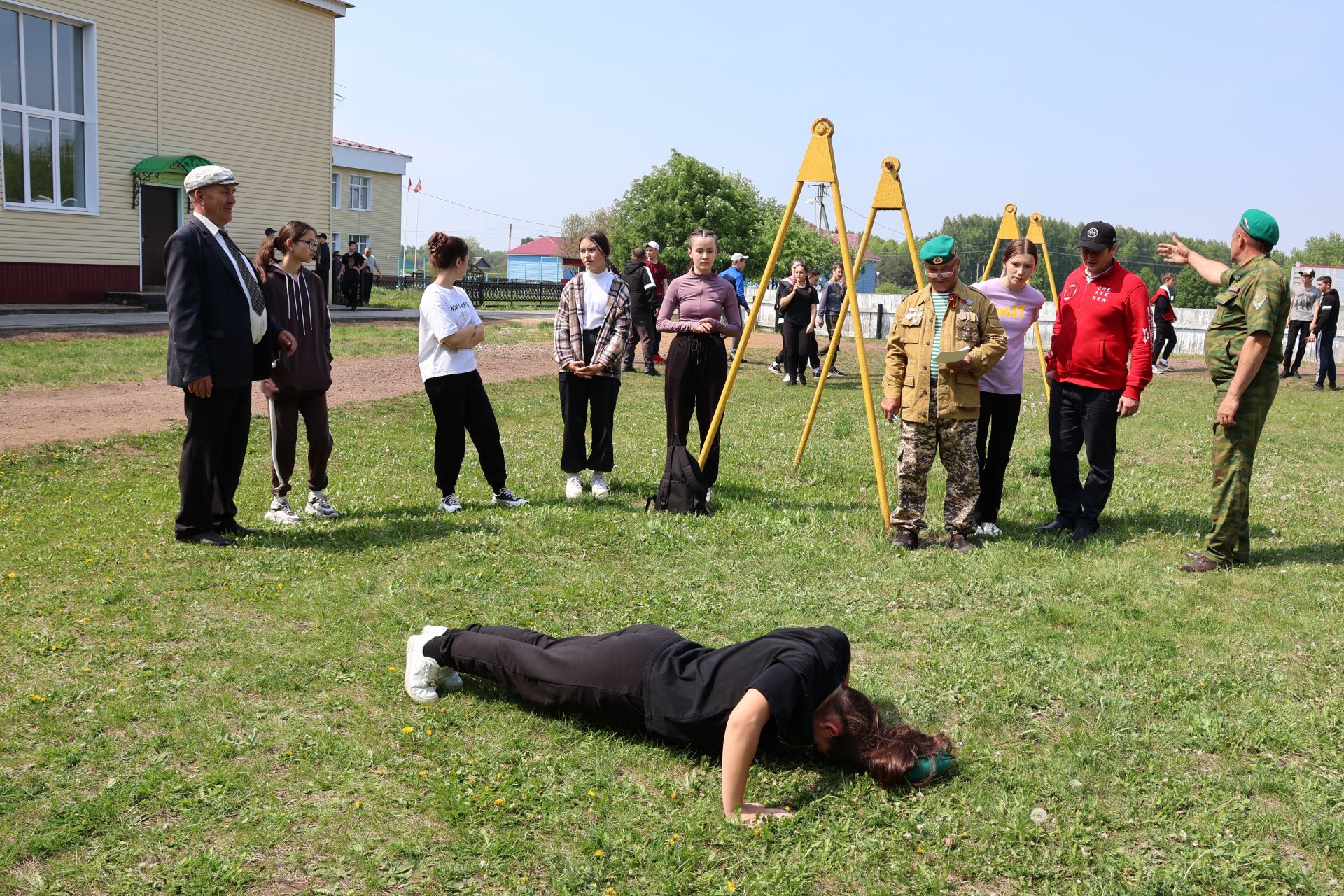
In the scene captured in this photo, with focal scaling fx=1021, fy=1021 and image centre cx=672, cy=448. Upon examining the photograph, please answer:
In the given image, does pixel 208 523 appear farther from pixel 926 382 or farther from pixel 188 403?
pixel 926 382

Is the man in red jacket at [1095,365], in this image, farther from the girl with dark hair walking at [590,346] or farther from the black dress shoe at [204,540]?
the black dress shoe at [204,540]

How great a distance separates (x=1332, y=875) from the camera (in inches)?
133

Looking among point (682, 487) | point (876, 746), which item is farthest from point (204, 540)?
point (876, 746)

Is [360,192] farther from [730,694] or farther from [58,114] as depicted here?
[730,694]

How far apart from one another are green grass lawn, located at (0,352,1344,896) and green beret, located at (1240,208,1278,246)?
6.93ft

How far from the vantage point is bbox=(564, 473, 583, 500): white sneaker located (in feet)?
26.2

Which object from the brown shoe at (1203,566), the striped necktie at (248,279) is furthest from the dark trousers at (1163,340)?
Answer: the striped necktie at (248,279)

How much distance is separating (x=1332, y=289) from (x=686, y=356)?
1655 centimetres

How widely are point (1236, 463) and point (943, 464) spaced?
1793mm

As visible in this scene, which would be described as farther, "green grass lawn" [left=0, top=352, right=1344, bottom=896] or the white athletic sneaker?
the white athletic sneaker

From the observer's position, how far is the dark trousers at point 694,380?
7777 millimetres

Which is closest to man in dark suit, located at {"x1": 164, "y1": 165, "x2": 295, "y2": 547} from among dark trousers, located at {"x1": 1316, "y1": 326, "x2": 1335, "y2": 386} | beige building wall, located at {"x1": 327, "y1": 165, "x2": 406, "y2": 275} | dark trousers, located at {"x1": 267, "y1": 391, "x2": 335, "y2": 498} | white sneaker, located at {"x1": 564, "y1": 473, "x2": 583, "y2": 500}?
dark trousers, located at {"x1": 267, "y1": 391, "x2": 335, "y2": 498}

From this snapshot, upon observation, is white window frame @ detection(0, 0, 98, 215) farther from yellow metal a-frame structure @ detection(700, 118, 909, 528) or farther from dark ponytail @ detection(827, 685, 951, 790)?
dark ponytail @ detection(827, 685, 951, 790)

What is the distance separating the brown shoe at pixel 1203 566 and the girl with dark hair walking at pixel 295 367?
5.79 metres
